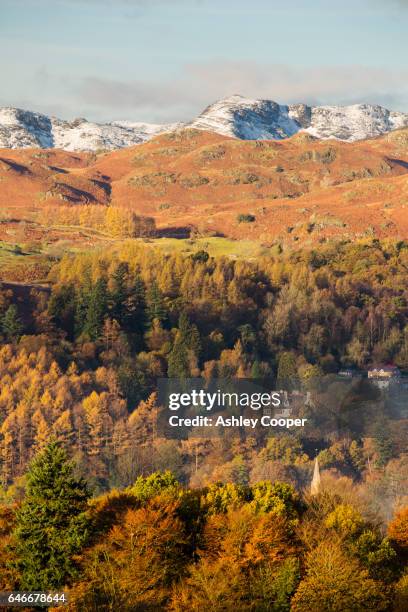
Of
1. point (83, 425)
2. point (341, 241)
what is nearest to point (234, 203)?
point (341, 241)

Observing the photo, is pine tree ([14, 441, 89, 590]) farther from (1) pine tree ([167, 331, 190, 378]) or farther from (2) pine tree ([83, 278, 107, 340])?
(2) pine tree ([83, 278, 107, 340])

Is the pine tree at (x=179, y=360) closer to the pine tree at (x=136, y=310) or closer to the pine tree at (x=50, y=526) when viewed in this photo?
the pine tree at (x=136, y=310)

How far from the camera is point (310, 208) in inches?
6742

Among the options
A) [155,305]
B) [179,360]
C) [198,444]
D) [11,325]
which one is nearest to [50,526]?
[198,444]

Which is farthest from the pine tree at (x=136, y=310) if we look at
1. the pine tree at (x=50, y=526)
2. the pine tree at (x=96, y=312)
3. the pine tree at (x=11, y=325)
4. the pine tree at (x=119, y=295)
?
the pine tree at (x=50, y=526)

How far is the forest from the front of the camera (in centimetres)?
3756

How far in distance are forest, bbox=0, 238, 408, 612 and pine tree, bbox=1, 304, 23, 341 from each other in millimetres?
210

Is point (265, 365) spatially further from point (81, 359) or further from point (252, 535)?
point (252, 535)

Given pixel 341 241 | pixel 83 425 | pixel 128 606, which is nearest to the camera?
pixel 128 606

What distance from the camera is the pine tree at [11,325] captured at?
98.4m

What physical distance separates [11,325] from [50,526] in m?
62.2

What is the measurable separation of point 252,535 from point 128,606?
6958mm

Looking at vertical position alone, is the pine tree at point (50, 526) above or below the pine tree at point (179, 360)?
above

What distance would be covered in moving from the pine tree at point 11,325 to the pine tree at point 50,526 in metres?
60.2
